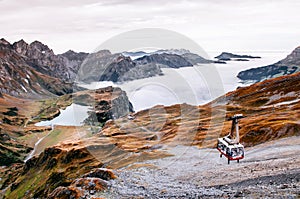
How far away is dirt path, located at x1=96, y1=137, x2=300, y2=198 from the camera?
3938 cm

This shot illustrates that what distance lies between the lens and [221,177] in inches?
1967

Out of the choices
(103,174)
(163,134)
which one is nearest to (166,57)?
(103,174)

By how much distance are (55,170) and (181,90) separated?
10469 centimetres

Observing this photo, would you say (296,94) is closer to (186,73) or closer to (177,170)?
(177,170)

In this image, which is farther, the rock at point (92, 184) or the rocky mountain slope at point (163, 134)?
the rocky mountain slope at point (163, 134)

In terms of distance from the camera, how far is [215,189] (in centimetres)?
4466

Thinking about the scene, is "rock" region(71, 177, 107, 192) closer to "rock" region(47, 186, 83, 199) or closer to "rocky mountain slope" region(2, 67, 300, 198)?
"rocky mountain slope" region(2, 67, 300, 198)

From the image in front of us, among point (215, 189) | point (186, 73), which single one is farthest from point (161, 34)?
point (215, 189)

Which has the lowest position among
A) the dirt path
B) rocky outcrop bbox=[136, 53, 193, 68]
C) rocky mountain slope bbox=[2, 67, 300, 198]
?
rocky mountain slope bbox=[2, 67, 300, 198]

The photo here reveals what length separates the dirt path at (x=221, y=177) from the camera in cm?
3938

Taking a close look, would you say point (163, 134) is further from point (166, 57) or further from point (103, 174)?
point (103, 174)

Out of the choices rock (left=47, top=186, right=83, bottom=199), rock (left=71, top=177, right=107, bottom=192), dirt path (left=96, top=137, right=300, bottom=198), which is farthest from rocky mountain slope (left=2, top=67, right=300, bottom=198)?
dirt path (left=96, top=137, right=300, bottom=198)

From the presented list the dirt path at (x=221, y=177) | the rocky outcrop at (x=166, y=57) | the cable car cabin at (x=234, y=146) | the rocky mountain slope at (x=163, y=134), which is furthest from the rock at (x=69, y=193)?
the cable car cabin at (x=234, y=146)

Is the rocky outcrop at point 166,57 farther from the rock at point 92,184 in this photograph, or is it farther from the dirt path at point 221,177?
the rock at point 92,184
